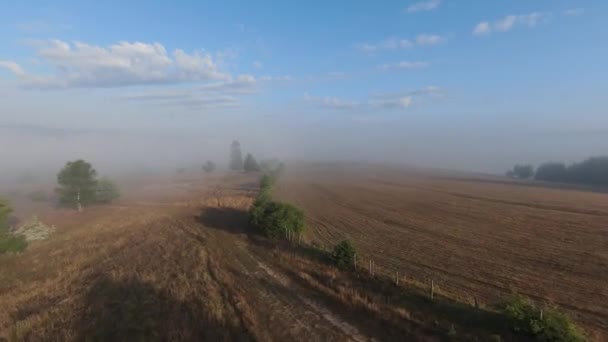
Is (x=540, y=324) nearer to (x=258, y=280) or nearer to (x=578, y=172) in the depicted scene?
(x=258, y=280)

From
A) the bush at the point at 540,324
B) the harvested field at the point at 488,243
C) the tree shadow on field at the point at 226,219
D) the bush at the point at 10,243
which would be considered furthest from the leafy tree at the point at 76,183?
the bush at the point at 540,324

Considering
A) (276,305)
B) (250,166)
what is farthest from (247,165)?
(276,305)

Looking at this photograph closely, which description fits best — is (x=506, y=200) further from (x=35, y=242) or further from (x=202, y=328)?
(x=35, y=242)

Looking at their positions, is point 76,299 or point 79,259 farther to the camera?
point 79,259

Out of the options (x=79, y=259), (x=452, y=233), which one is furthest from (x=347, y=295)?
(x=452, y=233)

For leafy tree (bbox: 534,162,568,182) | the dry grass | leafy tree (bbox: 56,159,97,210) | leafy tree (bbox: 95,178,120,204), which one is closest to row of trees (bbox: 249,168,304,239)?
the dry grass
